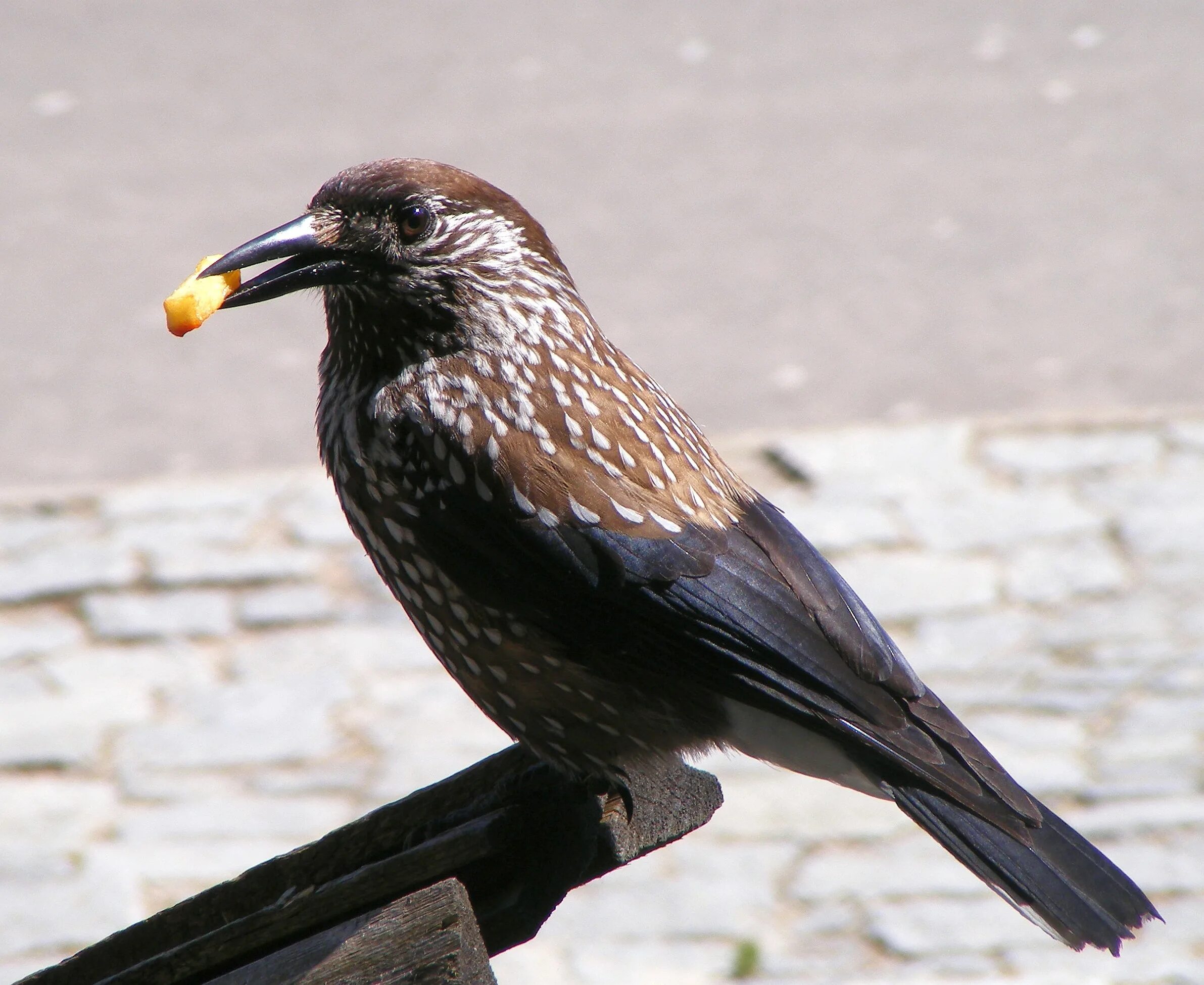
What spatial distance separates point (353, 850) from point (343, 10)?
9182 mm

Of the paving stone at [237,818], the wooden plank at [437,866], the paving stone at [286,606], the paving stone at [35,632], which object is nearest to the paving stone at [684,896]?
the paving stone at [237,818]

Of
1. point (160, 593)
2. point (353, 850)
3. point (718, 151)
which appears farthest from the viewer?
point (718, 151)

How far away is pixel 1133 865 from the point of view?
4566 mm

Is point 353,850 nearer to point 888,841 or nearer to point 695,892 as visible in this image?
point 695,892

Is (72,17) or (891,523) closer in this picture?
(891,523)

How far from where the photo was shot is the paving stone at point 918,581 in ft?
18.8

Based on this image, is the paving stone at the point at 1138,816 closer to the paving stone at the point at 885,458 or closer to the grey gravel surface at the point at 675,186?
the paving stone at the point at 885,458

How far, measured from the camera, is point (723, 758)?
524 cm

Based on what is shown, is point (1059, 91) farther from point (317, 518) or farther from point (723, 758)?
point (723, 758)

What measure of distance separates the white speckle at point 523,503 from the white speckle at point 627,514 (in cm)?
13

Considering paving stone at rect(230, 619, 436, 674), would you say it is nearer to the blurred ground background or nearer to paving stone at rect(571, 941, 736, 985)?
the blurred ground background

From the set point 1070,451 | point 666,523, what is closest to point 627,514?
point 666,523

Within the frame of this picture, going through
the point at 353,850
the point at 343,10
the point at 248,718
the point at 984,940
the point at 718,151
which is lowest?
the point at 984,940

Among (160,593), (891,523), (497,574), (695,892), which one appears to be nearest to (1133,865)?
(695,892)
